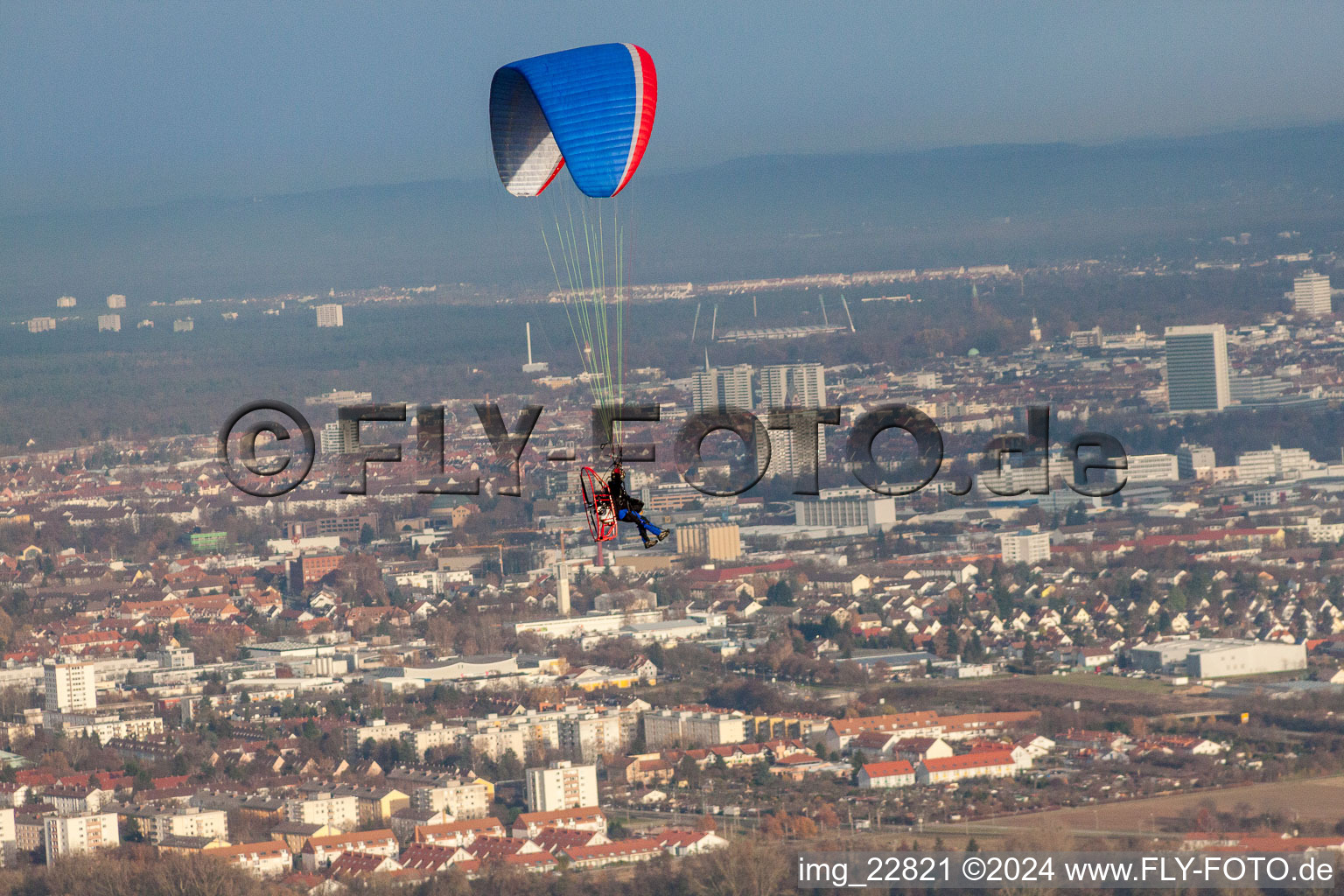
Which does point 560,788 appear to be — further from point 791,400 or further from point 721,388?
point 721,388

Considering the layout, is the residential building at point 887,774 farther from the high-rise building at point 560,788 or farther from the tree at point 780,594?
the tree at point 780,594

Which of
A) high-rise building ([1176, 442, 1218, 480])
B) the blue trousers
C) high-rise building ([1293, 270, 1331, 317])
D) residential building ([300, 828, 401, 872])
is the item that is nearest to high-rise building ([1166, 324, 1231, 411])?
high-rise building ([1176, 442, 1218, 480])

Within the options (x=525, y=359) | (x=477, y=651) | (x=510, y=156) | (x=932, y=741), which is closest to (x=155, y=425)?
(x=525, y=359)

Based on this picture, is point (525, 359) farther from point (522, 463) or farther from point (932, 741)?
point (932, 741)

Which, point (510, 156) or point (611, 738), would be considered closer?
point (510, 156)

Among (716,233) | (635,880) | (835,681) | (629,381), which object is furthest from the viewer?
(716,233)

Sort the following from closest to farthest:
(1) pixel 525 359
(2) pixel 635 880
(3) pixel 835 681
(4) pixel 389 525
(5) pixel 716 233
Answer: (2) pixel 635 880
(3) pixel 835 681
(4) pixel 389 525
(1) pixel 525 359
(5) pixel 716 233

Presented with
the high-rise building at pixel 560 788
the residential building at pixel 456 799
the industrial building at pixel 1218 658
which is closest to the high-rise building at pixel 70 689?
the residential building at pixel 456 799
